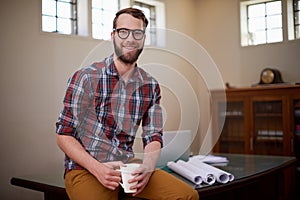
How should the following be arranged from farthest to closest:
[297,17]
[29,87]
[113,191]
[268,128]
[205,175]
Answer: [297,17] < [268,128] < [29,87] < [205,175] < [113,191]

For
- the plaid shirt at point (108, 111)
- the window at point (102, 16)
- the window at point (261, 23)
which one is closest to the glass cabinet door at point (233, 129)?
the window at point (261, 23)

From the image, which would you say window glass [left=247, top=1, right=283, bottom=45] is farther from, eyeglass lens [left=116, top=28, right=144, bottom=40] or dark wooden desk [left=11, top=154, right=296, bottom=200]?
eyeglass lens [left=116, top=28, right=144, bottom=40]

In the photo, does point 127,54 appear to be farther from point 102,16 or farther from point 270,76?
point 270,76

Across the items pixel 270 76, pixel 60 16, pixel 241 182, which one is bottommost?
pixel 241 182

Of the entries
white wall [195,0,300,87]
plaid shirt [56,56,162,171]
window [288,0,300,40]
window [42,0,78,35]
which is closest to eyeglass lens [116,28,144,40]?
plaid shirt [56,56,162,171]

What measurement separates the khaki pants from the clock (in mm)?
3158

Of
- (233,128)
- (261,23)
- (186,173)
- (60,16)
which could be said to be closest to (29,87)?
(60,16)

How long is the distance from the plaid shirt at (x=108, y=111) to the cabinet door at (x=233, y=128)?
2981mm

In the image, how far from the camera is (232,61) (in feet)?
16.3

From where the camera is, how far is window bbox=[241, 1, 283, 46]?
470cm

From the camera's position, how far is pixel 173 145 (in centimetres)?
234

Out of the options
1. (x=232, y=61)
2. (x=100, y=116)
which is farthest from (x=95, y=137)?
(x=232, y=61)

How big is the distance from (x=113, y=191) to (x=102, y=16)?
285cm

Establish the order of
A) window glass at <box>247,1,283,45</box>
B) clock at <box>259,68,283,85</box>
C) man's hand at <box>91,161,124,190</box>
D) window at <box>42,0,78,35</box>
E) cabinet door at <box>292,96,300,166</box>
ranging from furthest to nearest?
window glass at <box>247,1,283,45</box>
clock at <box>259,68,283,85</box>
cabinet door at <box>292,96,300,166</box>
window at <box>42,0,78,35</box>
man's hand at <box>91,161,124,190</box>
